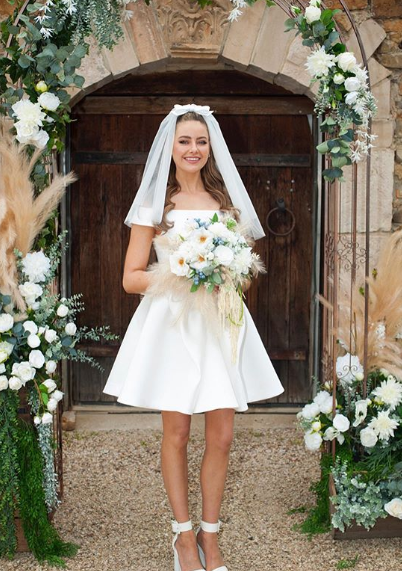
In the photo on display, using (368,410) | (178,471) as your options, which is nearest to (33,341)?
(178,471)

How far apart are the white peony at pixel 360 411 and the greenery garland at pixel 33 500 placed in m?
1.54

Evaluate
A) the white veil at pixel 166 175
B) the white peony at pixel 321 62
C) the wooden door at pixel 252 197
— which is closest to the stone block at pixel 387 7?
the wooden door at pixel 252 197

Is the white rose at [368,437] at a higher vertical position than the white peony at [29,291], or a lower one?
lower

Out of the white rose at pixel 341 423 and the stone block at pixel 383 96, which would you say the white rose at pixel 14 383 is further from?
the stone block at pixel 383 96

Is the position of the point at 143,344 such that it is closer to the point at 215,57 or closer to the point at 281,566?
the point at 281,566

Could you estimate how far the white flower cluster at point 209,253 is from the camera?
3.16 metres

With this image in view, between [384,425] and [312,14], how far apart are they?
6.41ft

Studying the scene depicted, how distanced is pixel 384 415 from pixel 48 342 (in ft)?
5.36

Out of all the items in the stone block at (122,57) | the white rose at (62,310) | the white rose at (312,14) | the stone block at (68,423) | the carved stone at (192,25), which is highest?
the carved stone at (192,25)

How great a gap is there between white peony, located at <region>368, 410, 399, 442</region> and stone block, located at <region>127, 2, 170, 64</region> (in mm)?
2634

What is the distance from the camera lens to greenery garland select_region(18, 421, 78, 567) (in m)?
3.59

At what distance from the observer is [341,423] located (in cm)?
383

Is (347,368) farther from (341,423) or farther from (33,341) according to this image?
(33,341)

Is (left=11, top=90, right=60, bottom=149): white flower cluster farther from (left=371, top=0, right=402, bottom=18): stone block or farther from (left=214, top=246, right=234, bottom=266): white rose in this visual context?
(left=371, top=0, right=402, bottom=18): stone block
